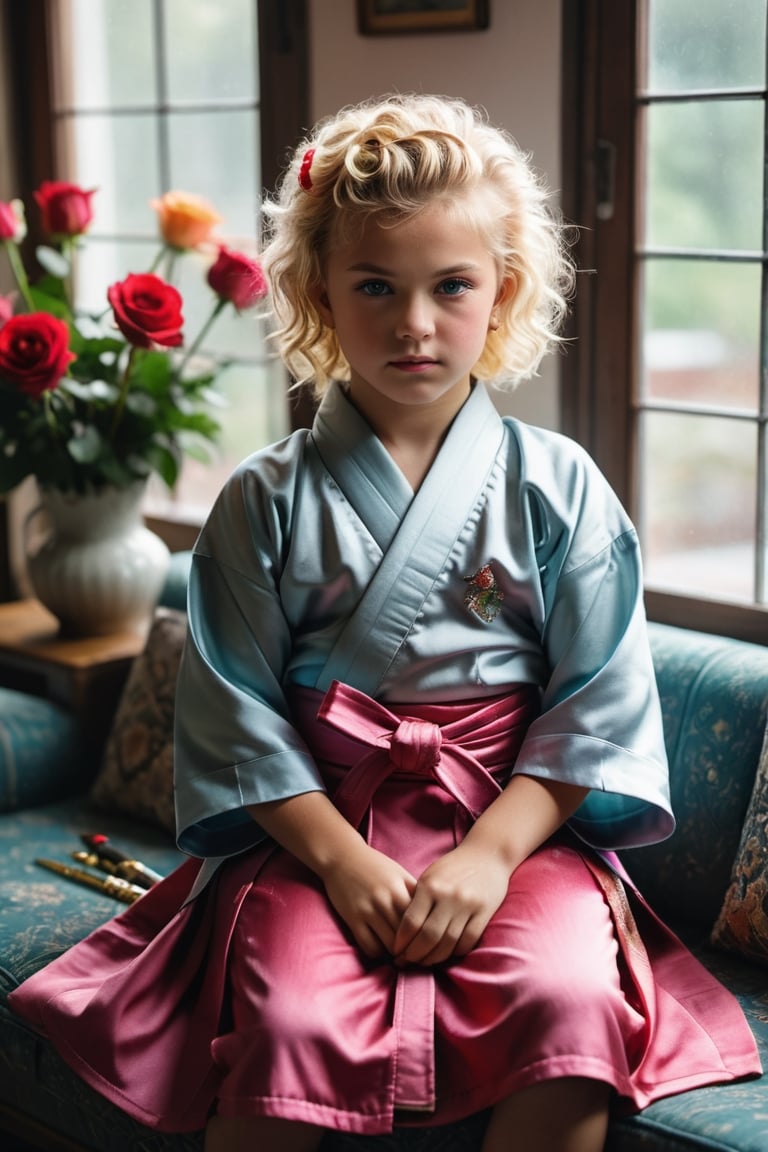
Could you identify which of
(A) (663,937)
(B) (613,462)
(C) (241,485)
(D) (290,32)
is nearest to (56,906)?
(C) (241,485)

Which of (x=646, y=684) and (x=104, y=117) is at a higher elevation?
(x=104, y=117)

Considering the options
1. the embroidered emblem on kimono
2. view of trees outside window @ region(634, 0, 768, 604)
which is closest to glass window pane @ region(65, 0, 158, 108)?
view of trees outside window @ region(634, 0, 768, 604)

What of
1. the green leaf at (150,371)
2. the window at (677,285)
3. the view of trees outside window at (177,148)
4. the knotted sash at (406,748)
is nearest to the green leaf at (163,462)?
the green leaf at (150,371)

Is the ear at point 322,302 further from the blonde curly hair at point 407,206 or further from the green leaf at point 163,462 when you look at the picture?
the green leaf at point 163,462

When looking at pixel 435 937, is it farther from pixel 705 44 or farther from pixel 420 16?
pixel 420 16

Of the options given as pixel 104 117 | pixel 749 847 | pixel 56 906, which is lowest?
pixel 56 906

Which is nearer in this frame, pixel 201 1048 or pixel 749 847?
pixel 201 1048

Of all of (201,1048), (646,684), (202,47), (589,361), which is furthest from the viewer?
(202,47)

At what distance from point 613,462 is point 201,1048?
3.81ft

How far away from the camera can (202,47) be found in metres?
2.90

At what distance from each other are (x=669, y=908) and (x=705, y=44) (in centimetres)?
122

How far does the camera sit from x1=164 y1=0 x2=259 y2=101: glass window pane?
9.22 feet

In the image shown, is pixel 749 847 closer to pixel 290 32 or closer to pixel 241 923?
pixel 241 923

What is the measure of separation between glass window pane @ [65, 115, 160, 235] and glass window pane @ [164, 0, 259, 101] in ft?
0.46
